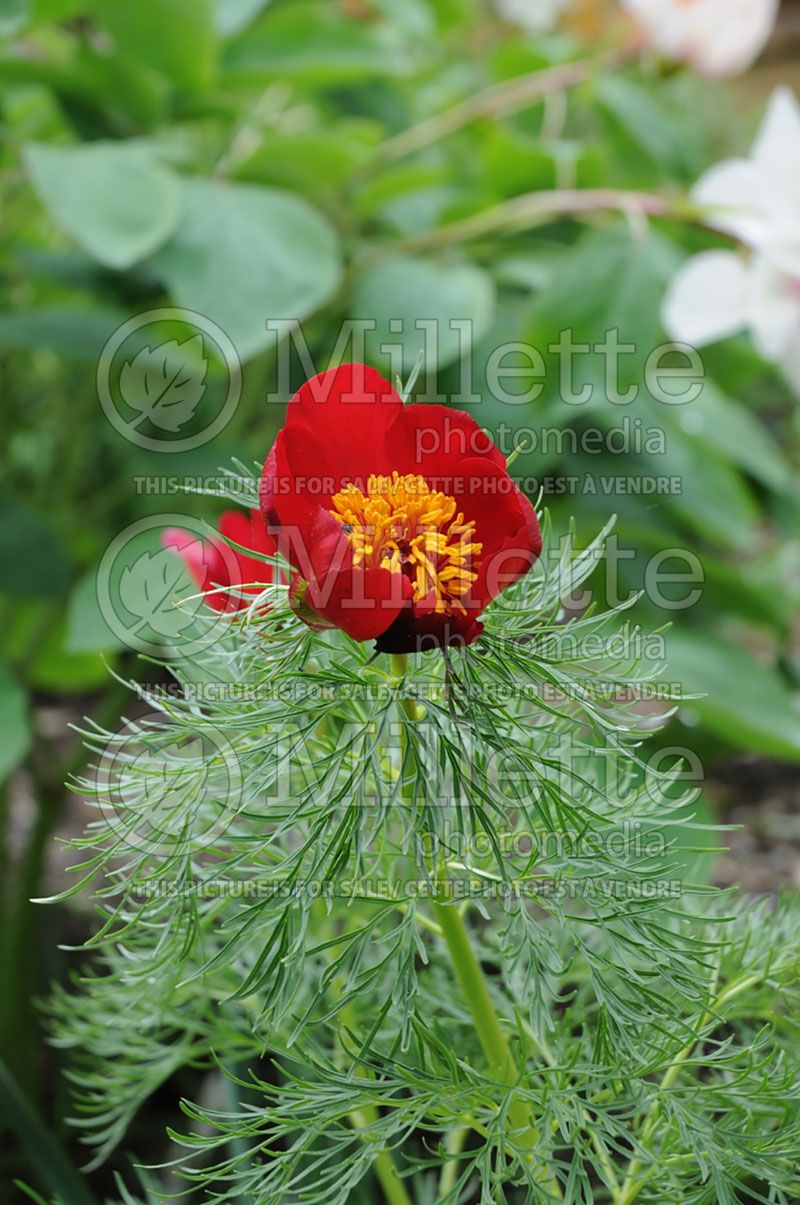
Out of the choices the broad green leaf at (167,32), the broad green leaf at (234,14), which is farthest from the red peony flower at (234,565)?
the broad green leaf at (234,14)

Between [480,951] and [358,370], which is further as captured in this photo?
[480,951]

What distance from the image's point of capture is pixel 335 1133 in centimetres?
33

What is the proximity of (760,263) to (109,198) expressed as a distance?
1.37 ft

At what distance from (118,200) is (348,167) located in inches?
9.0

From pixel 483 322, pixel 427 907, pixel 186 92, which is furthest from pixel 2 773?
pixel 186 92

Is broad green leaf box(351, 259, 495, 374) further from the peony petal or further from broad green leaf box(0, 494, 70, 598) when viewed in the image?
broad green leaf box(0, 494, 70, 598)

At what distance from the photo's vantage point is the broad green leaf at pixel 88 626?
2.37 ft

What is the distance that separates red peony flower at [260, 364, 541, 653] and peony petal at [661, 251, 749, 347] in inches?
19.5

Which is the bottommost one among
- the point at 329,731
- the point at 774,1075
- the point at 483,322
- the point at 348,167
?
the point at 774,1075

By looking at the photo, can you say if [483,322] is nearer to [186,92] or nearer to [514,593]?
[186,92]

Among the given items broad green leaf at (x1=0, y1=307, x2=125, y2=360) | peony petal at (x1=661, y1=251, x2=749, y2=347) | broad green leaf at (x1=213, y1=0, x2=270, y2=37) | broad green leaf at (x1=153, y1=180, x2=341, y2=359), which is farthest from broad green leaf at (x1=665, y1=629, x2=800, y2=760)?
broad green leaf at (x1=213, y1=0, x2=270, y2=37)

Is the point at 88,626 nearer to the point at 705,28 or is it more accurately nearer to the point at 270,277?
the point at 270,277

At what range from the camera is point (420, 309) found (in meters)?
0.87

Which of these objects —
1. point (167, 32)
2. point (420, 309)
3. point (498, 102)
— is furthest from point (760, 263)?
point (167, 32)
